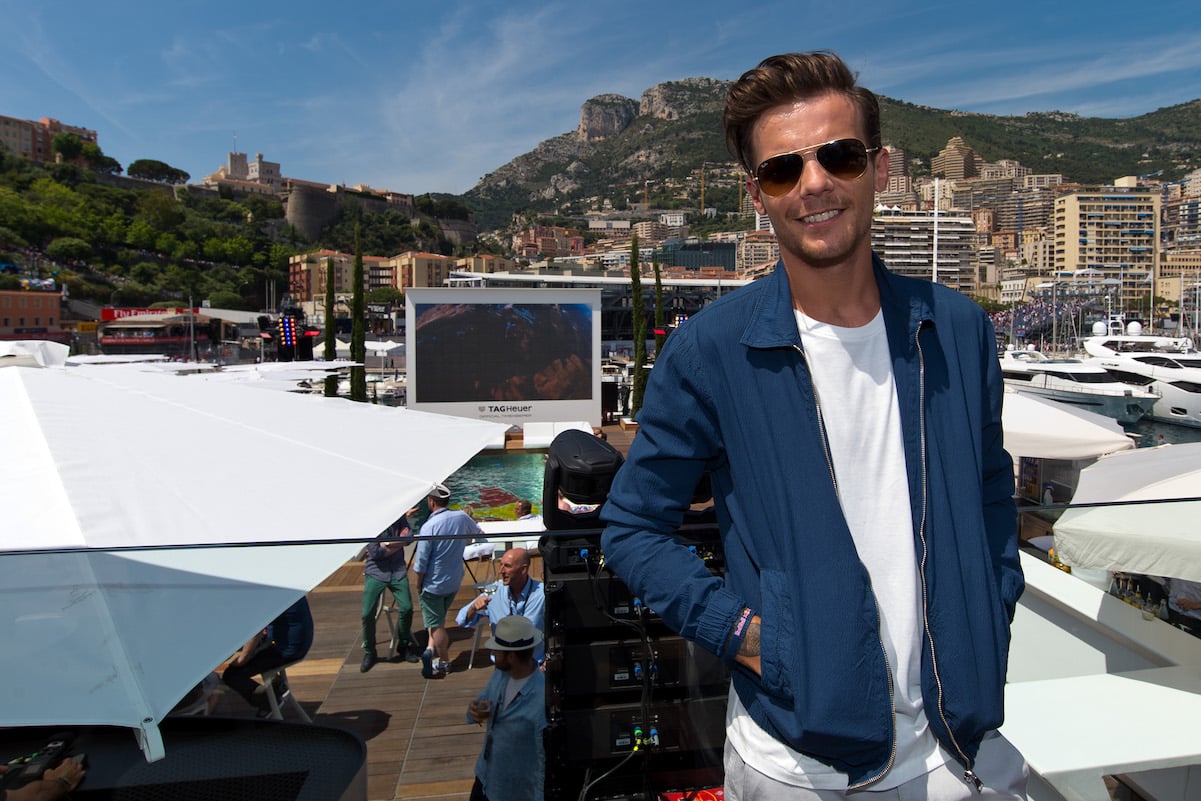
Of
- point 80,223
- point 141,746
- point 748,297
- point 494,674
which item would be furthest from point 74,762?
point 80,223

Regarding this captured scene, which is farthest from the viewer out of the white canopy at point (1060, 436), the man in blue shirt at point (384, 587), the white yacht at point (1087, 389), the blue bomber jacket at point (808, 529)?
the white yacht at point (1087, 389)

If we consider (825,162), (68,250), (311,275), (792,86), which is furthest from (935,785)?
(311,275)

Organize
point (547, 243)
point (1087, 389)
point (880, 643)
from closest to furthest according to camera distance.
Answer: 1. point (880, 643)
2. point (1087, 389)
3. point (547, 243)

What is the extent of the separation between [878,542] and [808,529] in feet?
0.38

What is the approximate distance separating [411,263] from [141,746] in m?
97.5

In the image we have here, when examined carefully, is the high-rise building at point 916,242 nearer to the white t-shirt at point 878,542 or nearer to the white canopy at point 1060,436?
the white canopy at point 1060,436

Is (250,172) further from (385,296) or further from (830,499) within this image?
(830,499)

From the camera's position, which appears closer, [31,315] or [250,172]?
[31,315]

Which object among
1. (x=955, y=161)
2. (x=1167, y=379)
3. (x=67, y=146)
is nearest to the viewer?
(x=1167, y=379)

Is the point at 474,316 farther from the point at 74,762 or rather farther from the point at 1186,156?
the point at 1186,156

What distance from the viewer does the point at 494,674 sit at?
5.55 feet

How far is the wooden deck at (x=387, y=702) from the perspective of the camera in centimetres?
156

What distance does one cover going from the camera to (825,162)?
3.36ft

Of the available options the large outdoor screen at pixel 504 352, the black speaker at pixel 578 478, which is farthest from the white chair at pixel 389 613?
the large outdoor screen at pixel 504 352
